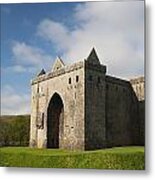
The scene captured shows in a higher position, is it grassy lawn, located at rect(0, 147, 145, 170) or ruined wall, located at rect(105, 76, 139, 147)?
ruined wall, located at rect(105, 76, 139, 147)

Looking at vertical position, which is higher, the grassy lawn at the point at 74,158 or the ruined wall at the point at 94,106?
the ruined wall at the point at 94,106

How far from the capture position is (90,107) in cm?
284

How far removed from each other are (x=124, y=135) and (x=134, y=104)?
187 mm

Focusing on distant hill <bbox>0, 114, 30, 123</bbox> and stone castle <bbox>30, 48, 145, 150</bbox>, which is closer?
stone castle <bbox>30, 48, 145, 150</bbox>

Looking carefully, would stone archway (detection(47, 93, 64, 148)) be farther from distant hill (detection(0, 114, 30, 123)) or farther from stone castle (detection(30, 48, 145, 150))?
distant hill (detection(0, 114, 30, 123))

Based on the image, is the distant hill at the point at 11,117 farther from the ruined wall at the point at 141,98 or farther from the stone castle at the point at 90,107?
the ruined wall at the point at 141,98

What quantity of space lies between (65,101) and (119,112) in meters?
0.32

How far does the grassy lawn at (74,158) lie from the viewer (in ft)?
8.97

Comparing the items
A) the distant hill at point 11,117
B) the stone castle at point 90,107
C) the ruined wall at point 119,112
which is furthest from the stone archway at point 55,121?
the ruined wall at point 119,112

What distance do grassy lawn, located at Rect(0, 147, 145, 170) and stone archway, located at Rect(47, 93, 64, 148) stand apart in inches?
2.1

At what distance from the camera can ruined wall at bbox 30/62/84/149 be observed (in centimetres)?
284

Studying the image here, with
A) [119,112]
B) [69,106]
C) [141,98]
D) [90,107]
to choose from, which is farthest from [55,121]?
[141,98]

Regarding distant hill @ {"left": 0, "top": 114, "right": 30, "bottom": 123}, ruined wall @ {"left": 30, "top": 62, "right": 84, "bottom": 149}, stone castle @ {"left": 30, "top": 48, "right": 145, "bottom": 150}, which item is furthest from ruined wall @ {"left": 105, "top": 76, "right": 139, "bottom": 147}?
distant hill @ {"left": 0, "top": 114, "right": 30, "bottom": 123}

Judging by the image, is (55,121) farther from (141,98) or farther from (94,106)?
(141,98)
